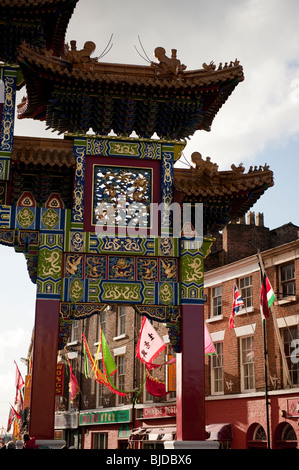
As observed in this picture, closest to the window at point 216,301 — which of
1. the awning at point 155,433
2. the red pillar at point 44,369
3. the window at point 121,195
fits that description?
the awning at point 155,433

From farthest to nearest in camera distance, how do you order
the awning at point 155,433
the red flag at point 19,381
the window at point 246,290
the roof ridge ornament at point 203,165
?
the red flag at point 19,381 < the awning at point 155,433 < the window at point 246,290 < the roof ridge ornament at point 203,165

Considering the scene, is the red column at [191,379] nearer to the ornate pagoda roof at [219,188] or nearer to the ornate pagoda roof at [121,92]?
the ornate pagoda roof at [219,188]

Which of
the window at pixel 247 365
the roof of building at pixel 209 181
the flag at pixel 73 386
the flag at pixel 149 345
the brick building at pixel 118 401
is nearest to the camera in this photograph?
the roof of building at pixel 209 181

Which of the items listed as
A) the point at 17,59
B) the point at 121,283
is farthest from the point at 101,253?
the point at 17,59

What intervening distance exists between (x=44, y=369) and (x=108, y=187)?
4.34m

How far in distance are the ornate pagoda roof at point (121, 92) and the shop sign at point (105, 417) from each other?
20.9m

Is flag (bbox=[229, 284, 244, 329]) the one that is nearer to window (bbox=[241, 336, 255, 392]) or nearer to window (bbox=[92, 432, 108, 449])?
window (bbox=[241, 336, 255, 392])

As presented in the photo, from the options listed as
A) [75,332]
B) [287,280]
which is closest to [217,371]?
[287,280]

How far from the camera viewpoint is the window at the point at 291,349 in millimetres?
25906

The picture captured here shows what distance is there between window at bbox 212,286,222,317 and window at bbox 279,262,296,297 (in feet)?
14.0

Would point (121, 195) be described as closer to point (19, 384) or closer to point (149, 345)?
point (149, 345)

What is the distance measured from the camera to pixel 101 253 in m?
15.1

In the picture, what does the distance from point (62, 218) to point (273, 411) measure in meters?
14.7
